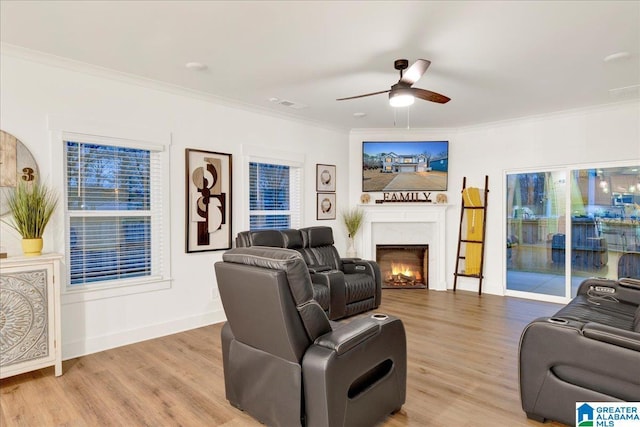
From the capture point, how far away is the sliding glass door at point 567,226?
5.05 metres

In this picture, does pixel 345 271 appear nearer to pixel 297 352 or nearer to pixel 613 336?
pixel 297 352

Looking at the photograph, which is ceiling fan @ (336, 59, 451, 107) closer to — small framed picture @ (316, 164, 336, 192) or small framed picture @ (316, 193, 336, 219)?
small framed picture @ (316, 164, 336, 192)

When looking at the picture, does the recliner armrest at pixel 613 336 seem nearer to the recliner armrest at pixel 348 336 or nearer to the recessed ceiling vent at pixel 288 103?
the recliner armrest at pixel 348 336

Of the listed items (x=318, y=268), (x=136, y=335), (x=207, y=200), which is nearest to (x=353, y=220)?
(x=318, y=268)

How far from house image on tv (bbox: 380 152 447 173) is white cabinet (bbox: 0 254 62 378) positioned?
4.97m

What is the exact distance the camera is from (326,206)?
20.2 ft

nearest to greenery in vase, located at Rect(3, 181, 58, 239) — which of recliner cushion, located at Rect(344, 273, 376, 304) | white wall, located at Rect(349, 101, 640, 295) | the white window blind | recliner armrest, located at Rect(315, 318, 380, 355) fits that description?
the white window blind

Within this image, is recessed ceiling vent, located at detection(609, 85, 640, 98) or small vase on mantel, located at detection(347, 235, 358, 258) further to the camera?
small vase on mantel, located at detection(347, 235, 358, 258)

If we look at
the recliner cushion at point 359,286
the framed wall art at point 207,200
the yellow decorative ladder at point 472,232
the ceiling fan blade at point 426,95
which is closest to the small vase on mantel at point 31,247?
the framed wall art at point 207,200

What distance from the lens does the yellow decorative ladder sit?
6.19 m

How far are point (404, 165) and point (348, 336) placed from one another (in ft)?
16.0

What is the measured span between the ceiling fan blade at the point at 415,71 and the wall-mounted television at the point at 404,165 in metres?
3.19

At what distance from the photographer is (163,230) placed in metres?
4.20

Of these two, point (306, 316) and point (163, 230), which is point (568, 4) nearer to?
point (306, 316)
